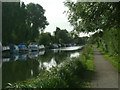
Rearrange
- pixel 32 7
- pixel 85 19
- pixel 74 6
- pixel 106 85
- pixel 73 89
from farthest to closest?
pixel 32 7, pixel 74 6, pixel 85 19, pixel 106 85, pixel 73 89

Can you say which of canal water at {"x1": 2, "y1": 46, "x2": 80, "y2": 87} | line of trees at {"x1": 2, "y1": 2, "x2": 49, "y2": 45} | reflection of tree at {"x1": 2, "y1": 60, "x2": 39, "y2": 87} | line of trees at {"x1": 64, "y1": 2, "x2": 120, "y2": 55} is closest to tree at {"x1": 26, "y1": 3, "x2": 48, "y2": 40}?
line of trees at {"x1": 2, "y1": 2, "x2": 49, "y2": 45}

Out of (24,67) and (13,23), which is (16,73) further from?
(13,23)

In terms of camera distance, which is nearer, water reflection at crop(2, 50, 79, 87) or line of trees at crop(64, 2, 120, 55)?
line of trees at crop(64, 2, 120, 55)

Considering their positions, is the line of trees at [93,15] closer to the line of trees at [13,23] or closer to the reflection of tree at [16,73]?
the reflection of tree at [16,73]

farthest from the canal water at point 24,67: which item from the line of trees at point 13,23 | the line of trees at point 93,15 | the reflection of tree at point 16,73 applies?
the line of trees at point 13,23

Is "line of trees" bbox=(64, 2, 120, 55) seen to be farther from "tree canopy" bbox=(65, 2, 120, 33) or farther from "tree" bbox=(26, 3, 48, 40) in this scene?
"tree" bbox=(26, 3, 48, 40)

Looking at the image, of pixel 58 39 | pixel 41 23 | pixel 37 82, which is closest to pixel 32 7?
A: pixel 41 23

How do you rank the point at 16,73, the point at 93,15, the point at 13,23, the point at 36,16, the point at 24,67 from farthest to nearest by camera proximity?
the point at 36,16, the point at 13,23, the point at 24,67, the point at 16,73, the point at 93,15

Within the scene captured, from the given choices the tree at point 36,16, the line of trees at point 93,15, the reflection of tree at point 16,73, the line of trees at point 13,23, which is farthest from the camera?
the tree at point 36,16

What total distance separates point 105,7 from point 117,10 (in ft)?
2.15

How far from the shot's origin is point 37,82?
27.7ft

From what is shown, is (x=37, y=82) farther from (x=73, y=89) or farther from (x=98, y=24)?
(x=98, y=24)

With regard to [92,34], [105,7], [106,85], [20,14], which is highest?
[20,14]

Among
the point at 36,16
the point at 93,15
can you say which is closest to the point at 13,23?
the point at 36,16
